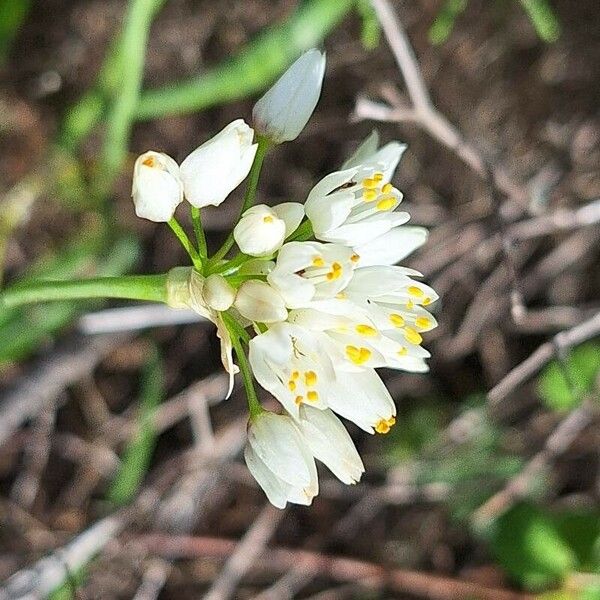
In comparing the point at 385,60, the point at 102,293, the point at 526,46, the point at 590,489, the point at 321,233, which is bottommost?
the point at 590,489

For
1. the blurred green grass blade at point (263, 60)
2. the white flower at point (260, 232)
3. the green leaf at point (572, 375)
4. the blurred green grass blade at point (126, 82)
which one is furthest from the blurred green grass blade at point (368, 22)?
the green leaf at point (572, 375)

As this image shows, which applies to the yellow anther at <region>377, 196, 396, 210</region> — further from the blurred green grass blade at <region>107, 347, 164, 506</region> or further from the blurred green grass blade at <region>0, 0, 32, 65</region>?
the blurred green grass blade at <region>0, 0, 32, 65</region>

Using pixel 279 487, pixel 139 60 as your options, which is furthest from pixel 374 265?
pixel 139 60

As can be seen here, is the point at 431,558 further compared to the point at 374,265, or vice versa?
the point at 431,558

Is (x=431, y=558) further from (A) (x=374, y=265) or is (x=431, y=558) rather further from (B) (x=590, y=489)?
(A) (x=374, y=265)

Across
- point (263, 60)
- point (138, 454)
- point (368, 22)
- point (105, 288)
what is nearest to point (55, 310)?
point (138, 454)

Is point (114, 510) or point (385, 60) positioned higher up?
point (385, 60)

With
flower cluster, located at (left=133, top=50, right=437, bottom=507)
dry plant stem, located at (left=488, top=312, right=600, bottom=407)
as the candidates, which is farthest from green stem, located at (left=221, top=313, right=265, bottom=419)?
dry plant stem, located at (left=488, top=312, right=600, bottom=407)
